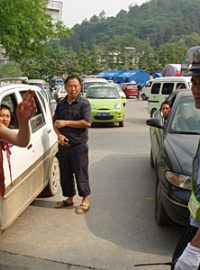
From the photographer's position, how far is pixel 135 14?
144 meters

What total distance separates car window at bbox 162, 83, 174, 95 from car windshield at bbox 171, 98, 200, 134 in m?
9.19

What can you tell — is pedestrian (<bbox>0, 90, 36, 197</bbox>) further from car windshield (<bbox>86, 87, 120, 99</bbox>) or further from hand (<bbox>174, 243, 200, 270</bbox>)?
car windshield (<bbox>86, 87, 120, 99</bbox>)

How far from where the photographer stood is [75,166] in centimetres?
511

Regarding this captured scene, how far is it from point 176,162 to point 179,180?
→ 23cm

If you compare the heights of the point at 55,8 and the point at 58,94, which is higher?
the point at 55,8

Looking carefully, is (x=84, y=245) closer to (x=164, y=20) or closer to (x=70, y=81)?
(x=70, y=81)

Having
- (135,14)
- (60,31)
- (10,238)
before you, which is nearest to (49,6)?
(60,31)

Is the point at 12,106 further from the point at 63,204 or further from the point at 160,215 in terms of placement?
the point at 160,215

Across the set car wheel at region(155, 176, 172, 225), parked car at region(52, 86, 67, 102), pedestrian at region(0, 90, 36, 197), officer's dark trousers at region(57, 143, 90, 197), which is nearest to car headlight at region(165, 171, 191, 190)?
car wheel at region(155, 176, 172, 225)

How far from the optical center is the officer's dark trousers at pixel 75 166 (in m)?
5.09

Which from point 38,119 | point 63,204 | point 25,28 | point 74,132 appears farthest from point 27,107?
point 25,28

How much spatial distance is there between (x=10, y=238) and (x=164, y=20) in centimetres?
12980

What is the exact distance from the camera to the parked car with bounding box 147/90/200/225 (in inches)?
155

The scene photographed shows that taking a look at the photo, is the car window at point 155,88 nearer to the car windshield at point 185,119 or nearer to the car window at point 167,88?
the car window at point 167,88
